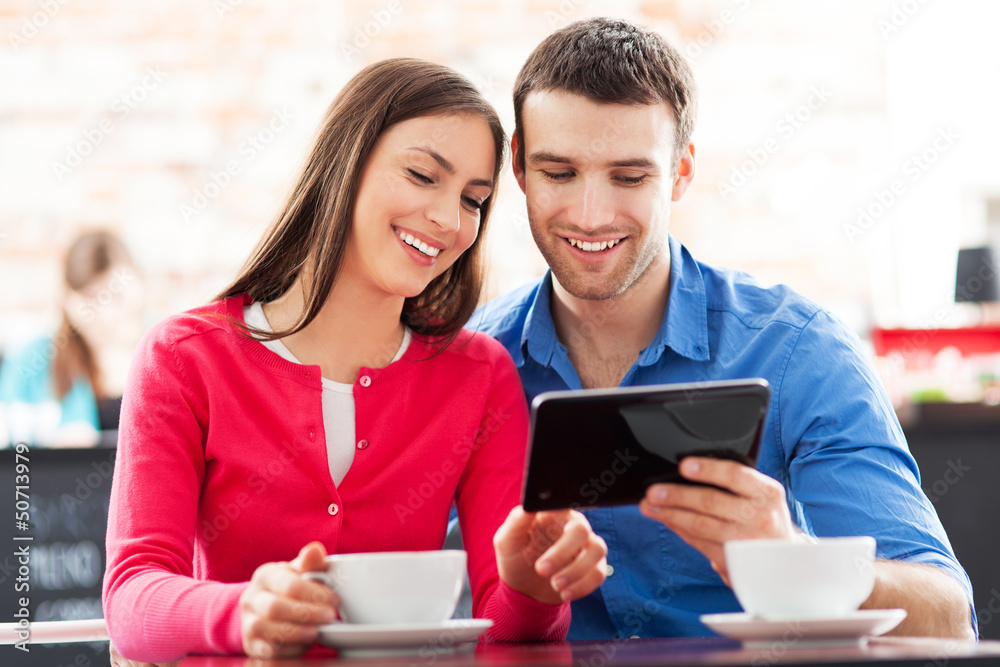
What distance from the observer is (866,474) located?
1.27 m

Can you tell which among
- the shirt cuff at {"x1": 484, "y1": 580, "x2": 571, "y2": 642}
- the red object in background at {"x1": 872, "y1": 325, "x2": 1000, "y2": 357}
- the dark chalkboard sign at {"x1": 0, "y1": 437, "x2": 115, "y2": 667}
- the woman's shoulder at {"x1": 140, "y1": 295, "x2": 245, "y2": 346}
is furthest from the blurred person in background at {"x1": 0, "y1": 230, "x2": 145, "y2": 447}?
the red object in background at {"x1": 872, "y1": 325, "x2": 1000, "y2": 357}

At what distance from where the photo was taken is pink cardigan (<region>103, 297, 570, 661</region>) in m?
1.07

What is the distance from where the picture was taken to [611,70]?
153cm

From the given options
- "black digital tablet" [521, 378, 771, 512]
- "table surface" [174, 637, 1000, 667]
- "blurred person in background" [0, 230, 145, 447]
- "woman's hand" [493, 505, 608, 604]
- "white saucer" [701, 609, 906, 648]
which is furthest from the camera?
"blurred person in background" [0, 230, 145, 447]

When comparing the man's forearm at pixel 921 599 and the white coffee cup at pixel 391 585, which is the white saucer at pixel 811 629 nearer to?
the white coffee cup at pixel 391 585

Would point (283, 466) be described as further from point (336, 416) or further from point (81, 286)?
point (81, 286)

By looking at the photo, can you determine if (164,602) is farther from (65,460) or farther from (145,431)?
(65,460)

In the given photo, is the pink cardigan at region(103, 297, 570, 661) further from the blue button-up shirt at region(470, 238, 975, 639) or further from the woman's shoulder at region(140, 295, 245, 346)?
the blue button-up shirt at region(470, 238, 975, 639)

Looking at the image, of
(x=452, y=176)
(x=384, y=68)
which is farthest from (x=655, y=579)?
(x=384, y=68)

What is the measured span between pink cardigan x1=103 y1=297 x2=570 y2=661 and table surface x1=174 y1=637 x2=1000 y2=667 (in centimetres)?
26

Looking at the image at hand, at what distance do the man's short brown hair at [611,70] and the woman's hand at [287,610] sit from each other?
98 cm

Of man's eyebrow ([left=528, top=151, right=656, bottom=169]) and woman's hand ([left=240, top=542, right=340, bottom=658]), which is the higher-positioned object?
man's eyebrow ([left=528, top=151, right=656, bottom=169])

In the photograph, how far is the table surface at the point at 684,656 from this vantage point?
1.99 feet

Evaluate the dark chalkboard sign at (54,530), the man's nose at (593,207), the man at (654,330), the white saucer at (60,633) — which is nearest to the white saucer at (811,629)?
the man at (654,330)
